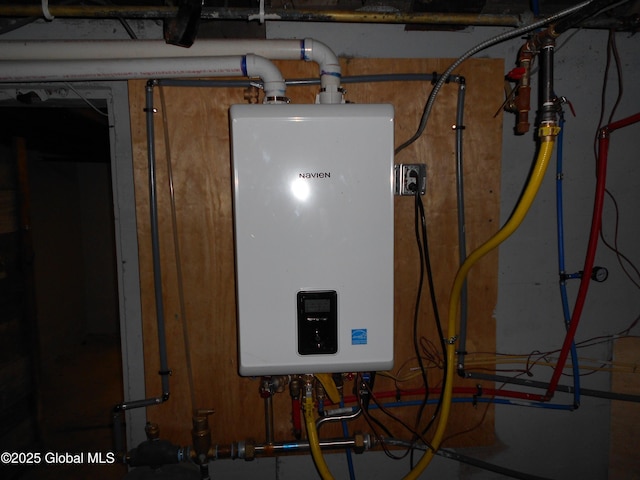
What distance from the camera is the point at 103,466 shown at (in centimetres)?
218

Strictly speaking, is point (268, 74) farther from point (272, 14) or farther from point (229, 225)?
point (229, 225)

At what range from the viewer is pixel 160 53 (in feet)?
3.63

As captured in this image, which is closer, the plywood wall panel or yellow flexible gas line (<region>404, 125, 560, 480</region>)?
yellow flexible gas line (<region>404, 125, 560, 480</region>)

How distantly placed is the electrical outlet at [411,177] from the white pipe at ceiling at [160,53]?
13.8 inches

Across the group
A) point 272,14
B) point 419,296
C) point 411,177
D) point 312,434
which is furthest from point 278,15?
point 312,434

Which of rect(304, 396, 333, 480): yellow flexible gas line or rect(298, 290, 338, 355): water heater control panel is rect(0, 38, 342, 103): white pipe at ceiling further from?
rect(304, 396, 333, 480): yellow flexible gas line

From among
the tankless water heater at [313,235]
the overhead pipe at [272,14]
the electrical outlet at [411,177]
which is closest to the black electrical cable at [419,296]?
the electrical outlet at [411,177]

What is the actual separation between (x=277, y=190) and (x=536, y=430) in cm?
142

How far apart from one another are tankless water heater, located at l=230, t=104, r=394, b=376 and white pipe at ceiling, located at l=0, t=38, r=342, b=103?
0.20 meters

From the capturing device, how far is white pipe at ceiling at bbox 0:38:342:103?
3.53ft

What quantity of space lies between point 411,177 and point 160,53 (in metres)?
0.92

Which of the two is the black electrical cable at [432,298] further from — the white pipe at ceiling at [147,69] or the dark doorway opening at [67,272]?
the dark doorway opening at [67,272]

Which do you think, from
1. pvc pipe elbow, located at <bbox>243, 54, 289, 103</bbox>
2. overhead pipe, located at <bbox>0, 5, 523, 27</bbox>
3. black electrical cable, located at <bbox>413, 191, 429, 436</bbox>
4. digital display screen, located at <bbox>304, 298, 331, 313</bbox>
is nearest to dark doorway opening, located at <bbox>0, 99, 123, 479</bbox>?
overhead pipe, located at <bbox>0, 5, 523, 27</bbox>

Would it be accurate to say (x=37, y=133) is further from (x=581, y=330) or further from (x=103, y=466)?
(x=581, y=330)
